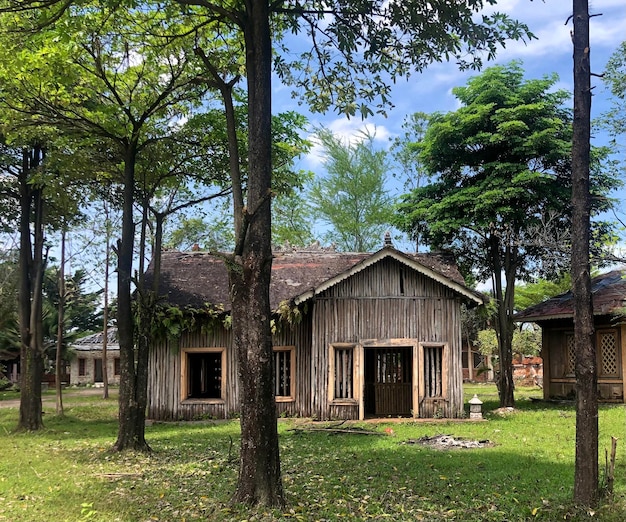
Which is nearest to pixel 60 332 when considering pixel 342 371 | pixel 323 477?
pixel 342 371

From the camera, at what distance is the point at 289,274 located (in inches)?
756

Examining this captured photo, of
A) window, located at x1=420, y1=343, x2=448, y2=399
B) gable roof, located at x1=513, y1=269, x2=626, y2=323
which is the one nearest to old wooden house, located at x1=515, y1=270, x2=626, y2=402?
gable roof, located at x1=513, y1=269, x2=626, y2=323

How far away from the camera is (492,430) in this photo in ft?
45.6

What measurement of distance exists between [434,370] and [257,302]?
1083 centimetres

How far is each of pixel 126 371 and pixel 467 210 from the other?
1195 centimetres

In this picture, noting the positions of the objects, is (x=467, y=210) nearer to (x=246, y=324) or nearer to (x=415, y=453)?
(x=415, y=453)

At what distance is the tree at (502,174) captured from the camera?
17.9 m

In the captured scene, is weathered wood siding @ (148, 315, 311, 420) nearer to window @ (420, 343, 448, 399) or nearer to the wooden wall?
the wooden wall

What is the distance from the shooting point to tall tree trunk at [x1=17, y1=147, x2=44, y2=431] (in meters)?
15.5

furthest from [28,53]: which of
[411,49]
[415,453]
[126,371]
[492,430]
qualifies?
[492,430]

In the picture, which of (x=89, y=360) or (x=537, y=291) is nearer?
(x=537, y=291)

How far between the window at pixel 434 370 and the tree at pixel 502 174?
9.58 ft

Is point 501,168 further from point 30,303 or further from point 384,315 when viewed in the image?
point 30,303

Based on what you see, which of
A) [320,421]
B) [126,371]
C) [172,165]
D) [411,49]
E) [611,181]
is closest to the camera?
[411,49]
